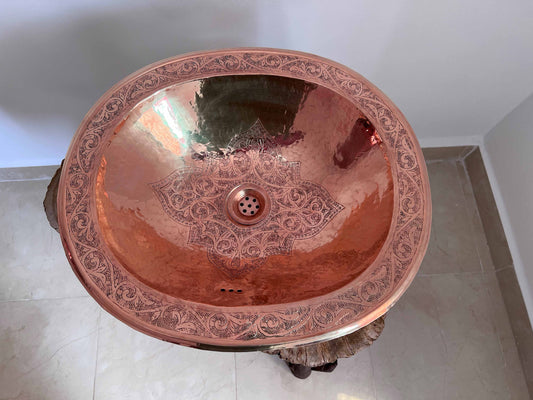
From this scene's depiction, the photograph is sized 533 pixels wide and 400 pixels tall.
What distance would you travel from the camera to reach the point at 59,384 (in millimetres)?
1157

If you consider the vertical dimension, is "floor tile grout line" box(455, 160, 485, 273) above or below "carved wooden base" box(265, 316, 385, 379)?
above

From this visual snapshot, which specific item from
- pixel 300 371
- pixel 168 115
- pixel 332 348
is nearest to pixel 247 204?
pixel 168 115

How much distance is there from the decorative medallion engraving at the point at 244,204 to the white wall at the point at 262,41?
1.12 feet

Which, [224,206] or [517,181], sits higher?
[517,181]

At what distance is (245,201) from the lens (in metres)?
0.73

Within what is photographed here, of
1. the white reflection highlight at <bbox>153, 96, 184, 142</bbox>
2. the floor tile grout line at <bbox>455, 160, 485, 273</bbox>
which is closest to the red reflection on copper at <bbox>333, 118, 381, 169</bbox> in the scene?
the white reflection highlight at <bbox>153, 96, 184, 142</bbox>

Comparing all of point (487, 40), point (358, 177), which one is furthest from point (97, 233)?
point (487, 40)

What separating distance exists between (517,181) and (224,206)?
3.47 ft

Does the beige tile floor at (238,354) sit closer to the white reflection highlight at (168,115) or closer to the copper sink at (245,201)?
the copper sink at (245,201)

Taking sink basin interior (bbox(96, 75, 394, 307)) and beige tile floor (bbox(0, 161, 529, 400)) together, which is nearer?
sink basin interior (bbox(96, 75, 394, 307))

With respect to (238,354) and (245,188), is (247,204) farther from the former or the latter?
(238,354)

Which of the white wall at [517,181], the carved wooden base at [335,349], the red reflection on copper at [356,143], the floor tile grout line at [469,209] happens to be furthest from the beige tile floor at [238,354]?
the red reflection on copper at [356,143]

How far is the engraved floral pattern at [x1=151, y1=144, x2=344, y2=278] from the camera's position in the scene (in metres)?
0.68

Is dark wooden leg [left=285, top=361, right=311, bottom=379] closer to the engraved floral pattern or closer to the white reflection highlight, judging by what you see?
the engraved floral pattern
